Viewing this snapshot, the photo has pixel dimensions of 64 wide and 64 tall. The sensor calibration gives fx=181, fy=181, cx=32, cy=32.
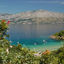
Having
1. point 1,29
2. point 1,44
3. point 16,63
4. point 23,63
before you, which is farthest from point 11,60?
point 1,29

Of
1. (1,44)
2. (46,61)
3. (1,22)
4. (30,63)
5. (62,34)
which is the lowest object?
(62,34)

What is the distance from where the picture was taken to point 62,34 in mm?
84500

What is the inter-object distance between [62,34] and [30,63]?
78.5 meters

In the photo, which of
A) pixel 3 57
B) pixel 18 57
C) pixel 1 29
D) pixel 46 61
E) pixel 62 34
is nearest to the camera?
pixel 3 57

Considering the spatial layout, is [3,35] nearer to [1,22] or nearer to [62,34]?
[1,22]

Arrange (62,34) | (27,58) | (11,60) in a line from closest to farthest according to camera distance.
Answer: (11,60)
(27,58)
(62,34)

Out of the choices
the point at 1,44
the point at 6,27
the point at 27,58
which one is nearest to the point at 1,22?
the point at 6,27

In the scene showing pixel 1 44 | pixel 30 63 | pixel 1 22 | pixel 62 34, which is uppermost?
pixel 1 22

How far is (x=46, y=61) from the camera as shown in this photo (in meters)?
12.9

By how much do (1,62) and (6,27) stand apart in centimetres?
380

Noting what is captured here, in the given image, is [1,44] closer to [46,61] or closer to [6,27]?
[6,27]

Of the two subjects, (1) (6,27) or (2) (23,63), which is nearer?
(2) (23,63)

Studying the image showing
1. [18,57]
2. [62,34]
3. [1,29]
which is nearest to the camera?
[18,57]

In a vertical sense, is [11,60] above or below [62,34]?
above
